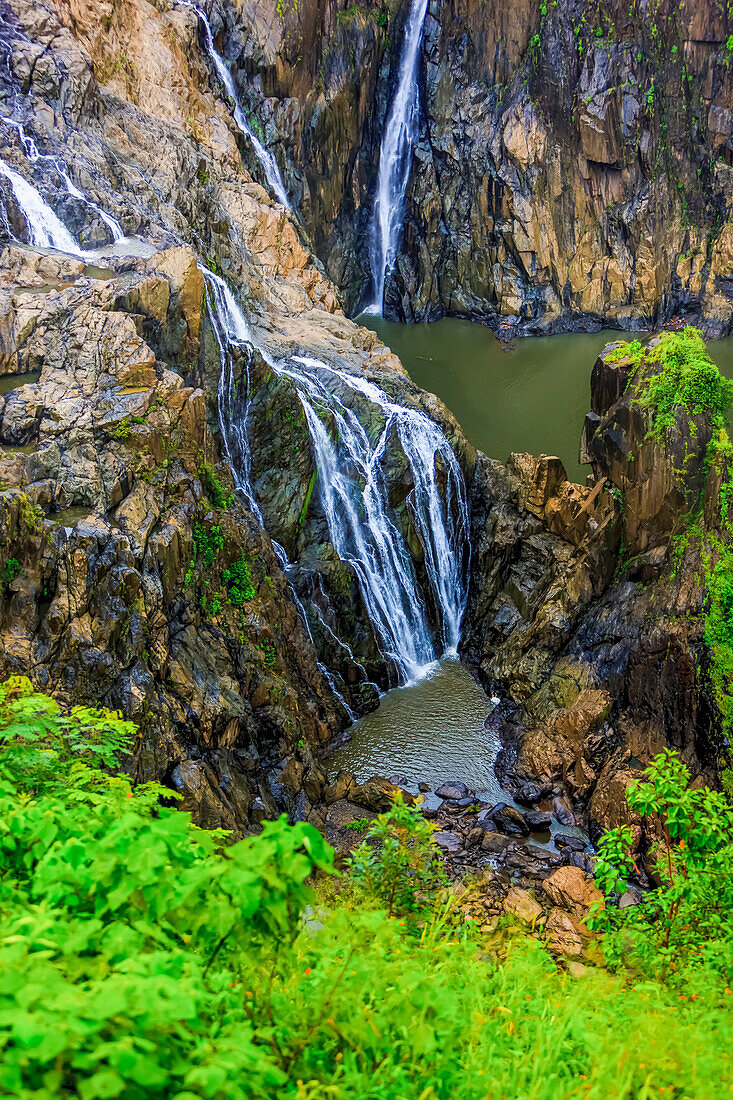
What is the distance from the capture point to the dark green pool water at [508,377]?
21.8m

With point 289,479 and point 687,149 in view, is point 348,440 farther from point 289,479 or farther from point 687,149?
point 687,149

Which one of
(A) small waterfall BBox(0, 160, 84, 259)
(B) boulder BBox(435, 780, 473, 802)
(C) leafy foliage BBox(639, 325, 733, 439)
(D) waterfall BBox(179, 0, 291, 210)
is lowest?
(B) boulder BBox(435, 780, 473, 802)

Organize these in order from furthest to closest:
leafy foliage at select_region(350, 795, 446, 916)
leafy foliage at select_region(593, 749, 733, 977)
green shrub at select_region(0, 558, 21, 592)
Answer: green shrub at select_region(0, 558, 21, 592) → leafy foliage at select_region(350, 795, 446, 916) → leafy foliage at select_region(593, 749, 733, 977)

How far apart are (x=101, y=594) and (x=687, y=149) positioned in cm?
2720

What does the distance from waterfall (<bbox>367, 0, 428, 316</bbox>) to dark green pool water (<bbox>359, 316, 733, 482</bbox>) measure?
96.7 inches

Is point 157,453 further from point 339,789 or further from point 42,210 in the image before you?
point 42,210

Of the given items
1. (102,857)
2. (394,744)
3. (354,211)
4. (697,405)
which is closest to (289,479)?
(394,744)

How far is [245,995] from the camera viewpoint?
10.2 ft

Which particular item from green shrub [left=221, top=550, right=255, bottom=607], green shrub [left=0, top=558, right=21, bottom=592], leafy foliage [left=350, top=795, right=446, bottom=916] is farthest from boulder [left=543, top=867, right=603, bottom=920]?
green shrub [left=0, top=558, right=21, bottom=592]

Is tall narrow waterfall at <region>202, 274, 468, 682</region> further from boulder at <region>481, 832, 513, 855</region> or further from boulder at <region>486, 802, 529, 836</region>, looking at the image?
boulder at <region>481, 832, 513, 855</region>

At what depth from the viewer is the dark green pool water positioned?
858 inches

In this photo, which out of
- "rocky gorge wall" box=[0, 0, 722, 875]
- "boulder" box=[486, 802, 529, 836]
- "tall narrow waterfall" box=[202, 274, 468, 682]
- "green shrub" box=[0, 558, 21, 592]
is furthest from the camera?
"tall narrow waterfall" box=[202, 274, 468, 682]

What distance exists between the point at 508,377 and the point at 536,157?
861 centimetres

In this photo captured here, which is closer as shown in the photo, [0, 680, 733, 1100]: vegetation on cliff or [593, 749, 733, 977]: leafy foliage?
[0, 680, 733, 1100]: vegetation on cliff
